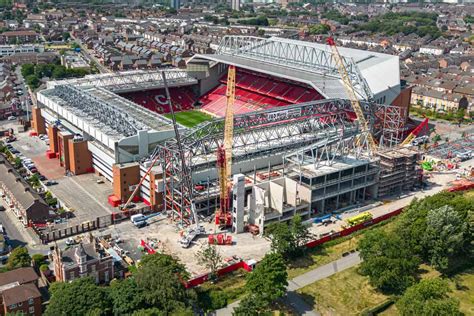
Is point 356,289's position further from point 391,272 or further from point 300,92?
point 300,92

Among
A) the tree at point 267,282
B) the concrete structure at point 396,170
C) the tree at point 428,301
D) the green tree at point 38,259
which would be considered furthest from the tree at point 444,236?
the green tree at point 38,259

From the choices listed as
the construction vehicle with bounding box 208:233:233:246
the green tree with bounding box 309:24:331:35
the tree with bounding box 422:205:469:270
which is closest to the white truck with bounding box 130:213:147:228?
the construction vehicle with bounding box 208:233:233:246

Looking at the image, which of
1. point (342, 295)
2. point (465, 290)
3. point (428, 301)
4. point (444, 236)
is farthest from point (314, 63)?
point (428, 301)

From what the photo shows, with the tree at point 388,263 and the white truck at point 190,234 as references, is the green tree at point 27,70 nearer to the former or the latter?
the white truck at point 190,234

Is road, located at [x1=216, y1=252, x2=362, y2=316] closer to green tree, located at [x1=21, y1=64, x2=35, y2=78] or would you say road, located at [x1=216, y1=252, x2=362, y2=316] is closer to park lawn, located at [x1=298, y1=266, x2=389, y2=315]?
park lawn, located at [x1=298, y1=266, x2=389, y2=315]

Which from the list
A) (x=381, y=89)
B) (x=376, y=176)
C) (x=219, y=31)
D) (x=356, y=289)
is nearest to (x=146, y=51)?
(x=219, y=31)

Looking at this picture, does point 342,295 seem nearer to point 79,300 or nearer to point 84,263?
point 79,300
